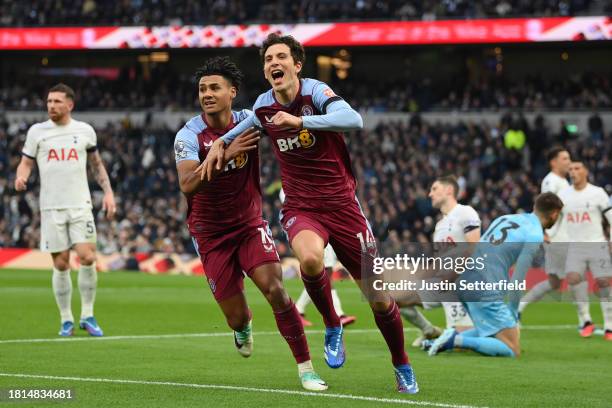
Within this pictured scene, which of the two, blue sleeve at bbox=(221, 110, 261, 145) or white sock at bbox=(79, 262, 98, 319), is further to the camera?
Result: white sock at bbox=(79, 262, 98, 319)

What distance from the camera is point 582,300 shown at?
48.5 ft

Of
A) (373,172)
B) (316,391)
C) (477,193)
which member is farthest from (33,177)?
(316,391)

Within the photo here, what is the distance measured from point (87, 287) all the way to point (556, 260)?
6.41m

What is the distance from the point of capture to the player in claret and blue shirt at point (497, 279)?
38.3 feet

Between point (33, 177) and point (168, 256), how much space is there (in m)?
10.1

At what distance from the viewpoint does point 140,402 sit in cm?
805

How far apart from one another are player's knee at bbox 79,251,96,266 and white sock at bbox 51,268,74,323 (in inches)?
8.9

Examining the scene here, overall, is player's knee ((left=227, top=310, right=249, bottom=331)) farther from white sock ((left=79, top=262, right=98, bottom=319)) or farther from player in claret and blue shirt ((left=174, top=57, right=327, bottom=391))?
white sock ((left=79, top=262, right=98, bottom=319))

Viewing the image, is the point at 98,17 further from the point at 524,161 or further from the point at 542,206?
the point at 542,206

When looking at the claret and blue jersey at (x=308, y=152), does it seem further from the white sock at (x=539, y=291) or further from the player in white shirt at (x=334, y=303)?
the white sock at (x=539, y=291)

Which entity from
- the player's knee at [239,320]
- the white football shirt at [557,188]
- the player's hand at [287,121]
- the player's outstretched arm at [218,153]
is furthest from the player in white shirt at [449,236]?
the player's hand at [287,121]

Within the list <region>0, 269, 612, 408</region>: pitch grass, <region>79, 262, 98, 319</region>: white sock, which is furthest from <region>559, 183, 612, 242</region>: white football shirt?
<region>79, 262, 98, 319</region>: white sock

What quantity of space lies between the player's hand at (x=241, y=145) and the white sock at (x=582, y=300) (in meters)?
7.39

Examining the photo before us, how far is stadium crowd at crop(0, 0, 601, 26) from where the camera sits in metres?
37.8
